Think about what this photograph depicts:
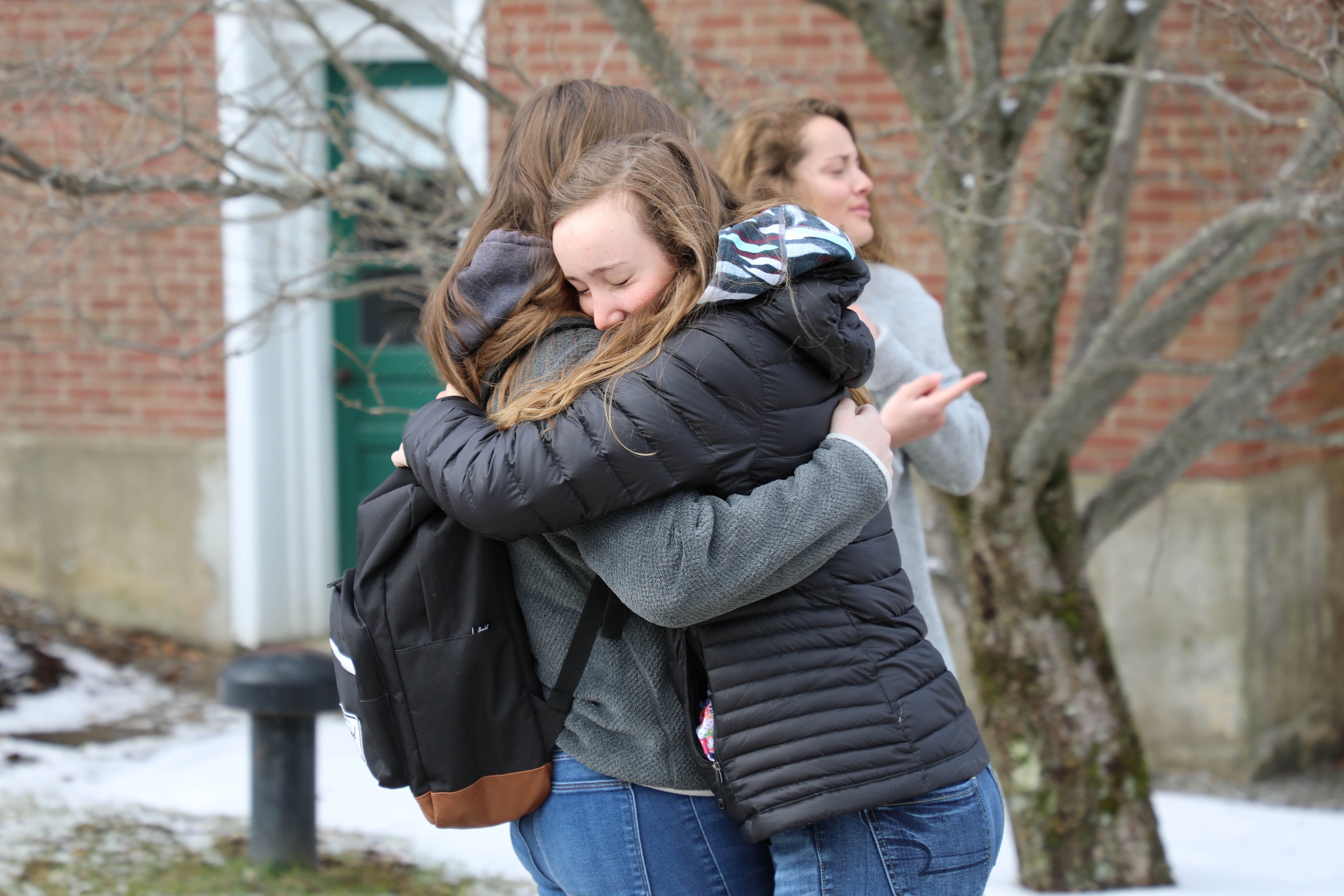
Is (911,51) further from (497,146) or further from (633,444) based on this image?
(497,146)

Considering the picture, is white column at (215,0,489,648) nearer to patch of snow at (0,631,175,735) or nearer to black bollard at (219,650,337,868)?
patch of snow at (0,631,175,735)

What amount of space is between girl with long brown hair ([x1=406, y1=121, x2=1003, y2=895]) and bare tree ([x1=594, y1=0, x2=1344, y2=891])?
4.92 feet

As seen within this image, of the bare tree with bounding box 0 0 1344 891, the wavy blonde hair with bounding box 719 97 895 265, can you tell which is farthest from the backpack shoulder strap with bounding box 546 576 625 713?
the bare tree with bounding box 0 0 1344 891

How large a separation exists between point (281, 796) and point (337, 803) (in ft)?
2.49

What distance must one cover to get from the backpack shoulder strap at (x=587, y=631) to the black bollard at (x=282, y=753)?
220 cm

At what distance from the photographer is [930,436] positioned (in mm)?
1870

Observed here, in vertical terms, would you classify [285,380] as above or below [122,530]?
above

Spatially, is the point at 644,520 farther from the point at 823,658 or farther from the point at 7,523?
the point at 7,523

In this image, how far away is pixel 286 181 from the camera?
3959mm

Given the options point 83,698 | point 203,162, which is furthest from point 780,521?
point 83,698

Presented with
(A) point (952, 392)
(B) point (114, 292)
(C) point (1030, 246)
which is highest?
(B) point (114, 292)

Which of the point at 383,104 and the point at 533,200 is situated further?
the point at 383,104

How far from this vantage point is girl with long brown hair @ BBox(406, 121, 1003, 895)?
134cm

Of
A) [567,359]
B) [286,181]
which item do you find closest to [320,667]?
[286,181]
